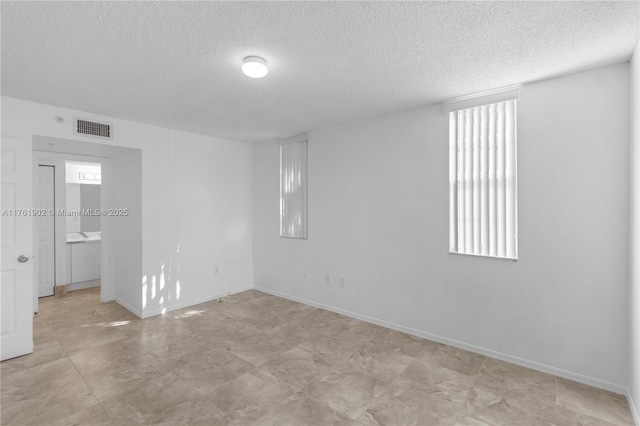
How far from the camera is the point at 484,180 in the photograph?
3.11 metres

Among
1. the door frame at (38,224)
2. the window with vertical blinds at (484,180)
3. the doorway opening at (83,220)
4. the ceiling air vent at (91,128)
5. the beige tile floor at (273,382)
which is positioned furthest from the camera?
the door frame at (38,224)

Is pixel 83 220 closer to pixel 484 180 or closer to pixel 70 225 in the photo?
pixel 70 225

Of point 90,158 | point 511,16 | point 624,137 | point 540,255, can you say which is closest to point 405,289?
point 540,255


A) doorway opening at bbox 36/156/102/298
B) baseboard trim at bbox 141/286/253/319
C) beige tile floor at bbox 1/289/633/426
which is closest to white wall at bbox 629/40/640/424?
beige tile floor at bbox 1/289/633/426

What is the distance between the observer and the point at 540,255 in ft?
9.14

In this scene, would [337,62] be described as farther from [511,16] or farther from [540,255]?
[540,255]

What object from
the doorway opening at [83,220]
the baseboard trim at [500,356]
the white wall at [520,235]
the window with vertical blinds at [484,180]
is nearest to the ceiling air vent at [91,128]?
the doorway opening at [83,220]

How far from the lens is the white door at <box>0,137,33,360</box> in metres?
3.05

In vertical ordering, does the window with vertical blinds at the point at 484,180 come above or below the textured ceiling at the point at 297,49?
below

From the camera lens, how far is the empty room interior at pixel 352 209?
2.10 metres

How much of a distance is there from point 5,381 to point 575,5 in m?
5.13

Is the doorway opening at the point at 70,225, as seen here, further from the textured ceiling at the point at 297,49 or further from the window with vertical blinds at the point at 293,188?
the window with vertical blinds at the point at 293,188

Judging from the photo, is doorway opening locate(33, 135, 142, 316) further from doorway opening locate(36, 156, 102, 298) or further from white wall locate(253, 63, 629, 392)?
white wall locate(253, 63, 629, 392)

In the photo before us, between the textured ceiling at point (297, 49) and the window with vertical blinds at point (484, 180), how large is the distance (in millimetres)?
324
